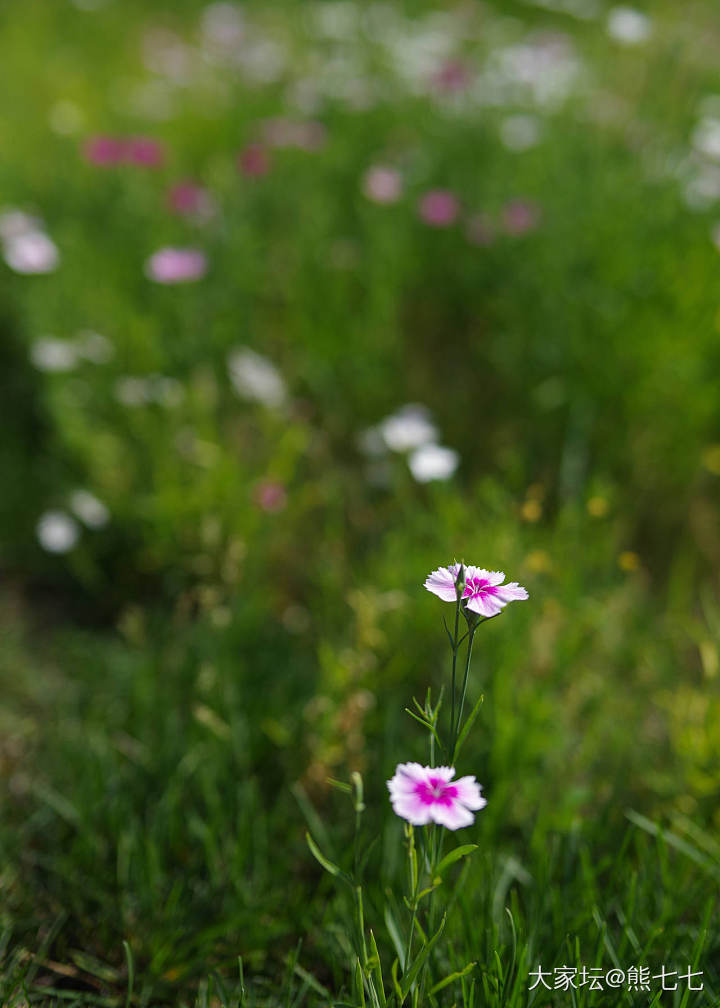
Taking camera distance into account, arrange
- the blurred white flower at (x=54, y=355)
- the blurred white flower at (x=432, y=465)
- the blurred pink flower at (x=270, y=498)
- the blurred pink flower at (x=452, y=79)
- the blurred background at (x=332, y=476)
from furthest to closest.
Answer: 1. the blurred pink flower at (x=452, y=79)
2. the blurred white flower at (x=54, y=355)
3. the blurred pink flower at (x=270, y=498)
4. the blurred white flower at (x=432, y=465)
5. the blurred background at (x=332, y=476)

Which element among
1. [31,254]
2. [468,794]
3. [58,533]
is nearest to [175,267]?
[31,254]

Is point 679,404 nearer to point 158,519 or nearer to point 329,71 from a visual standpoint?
point 158,519

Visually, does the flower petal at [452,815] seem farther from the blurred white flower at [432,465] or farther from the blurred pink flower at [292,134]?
the blurred pink flower at [292,134]

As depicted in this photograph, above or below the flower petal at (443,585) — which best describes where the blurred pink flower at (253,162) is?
above

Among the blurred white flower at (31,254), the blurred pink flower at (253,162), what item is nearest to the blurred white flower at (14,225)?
the blurred white flower at (31,254)

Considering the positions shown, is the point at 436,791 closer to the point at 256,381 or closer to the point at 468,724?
the point at 468,724

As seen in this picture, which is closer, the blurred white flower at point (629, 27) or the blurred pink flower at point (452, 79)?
the blurred white flower at point (629, 27)

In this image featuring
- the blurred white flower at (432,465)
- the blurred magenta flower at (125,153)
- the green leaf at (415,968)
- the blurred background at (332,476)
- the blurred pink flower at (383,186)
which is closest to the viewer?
the green leaf at (415,968)

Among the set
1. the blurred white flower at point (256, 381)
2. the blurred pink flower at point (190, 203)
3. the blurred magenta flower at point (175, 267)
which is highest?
the blurred pink flower at point (190, 203)
